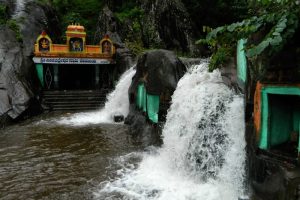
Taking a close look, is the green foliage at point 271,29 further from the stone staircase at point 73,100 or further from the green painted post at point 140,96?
the stone staircase at point 73,100

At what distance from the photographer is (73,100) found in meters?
19.0

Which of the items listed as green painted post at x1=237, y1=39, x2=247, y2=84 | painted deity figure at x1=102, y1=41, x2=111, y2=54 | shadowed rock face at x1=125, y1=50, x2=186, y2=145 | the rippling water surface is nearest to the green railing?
shadowed rock face at x1=125, y1=50, x2=186, y2=145

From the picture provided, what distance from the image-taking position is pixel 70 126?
13.8 m

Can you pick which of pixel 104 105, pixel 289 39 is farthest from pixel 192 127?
pixel 104 105

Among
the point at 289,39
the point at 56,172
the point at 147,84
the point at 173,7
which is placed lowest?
the point at 56,172

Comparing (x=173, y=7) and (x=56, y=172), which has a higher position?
(x=173, y=7)

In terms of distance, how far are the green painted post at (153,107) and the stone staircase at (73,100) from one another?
7.82m

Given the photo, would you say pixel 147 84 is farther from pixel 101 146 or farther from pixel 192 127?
pixel 192 127

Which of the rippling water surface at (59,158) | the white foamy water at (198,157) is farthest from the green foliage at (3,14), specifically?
the white foamy water at (198,157)

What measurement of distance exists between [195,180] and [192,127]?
1309 millimetres

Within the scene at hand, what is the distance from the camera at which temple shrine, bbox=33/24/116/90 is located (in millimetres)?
20344

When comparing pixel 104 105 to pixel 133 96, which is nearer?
pixel 133 96

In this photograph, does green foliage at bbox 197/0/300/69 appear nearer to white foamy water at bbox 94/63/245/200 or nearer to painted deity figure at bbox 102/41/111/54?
white foamy water at bbox 94/63/245/200

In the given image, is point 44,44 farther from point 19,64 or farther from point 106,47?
point 106,47
